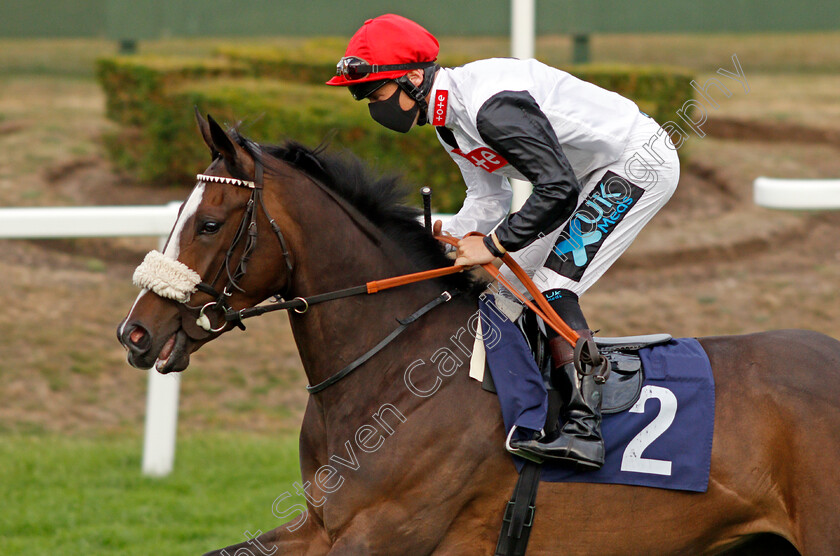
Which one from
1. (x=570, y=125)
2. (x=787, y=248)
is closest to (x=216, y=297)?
(x=570, y=125)

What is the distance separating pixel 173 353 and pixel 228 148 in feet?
2.00

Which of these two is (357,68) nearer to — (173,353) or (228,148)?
(228,148)

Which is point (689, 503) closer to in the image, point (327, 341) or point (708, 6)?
point (327, 341)

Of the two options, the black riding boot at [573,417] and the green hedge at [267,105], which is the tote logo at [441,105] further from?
the green hedge at [267,105]

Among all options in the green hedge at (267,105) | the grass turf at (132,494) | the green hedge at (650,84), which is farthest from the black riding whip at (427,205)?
the green hedge at (650,84)

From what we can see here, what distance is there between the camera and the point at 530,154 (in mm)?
2777

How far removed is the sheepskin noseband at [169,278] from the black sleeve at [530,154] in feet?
3.04

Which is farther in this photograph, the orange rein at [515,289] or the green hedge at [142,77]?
the green hedge at [142,77]

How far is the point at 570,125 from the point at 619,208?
31cm

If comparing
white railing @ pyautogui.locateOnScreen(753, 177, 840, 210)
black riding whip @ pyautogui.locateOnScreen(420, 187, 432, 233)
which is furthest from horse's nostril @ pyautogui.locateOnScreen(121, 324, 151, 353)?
white railing @ pyautogui.locateOnScreen(753, 177, 840, 210)

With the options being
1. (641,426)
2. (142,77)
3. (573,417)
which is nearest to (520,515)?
(573,417)

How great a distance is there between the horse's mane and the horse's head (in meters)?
0.23

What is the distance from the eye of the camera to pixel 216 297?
9.16 ft

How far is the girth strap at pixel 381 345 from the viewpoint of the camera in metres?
2.97
